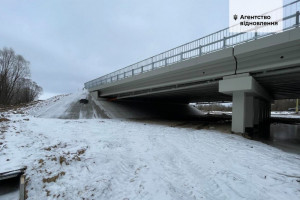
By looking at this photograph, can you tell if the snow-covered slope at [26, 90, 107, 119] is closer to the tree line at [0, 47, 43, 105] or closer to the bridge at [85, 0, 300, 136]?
the bridge at [85, 0, 300, 136]

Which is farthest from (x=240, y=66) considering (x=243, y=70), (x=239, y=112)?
(x=239, y=112)

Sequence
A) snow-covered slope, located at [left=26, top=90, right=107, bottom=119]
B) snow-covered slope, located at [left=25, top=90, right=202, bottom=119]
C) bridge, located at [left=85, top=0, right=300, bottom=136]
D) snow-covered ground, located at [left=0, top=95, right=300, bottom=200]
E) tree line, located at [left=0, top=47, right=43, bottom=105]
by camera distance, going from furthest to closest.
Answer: tree line, located at [left=0, top=47, right=43, bottom=105] → snow-covered slope, located at [left=25, top=90, right=202, bottom=119] → snow-covered slope, located at [left=26, top=90, right=107, bottom=119] → bridge, located at [left=85, top=0, right=300, bottom=136] → snow-covered ground, located at [left=0, top=95, right=300, bottom=200]

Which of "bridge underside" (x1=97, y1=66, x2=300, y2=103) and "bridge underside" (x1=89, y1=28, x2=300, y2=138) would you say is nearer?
"bridge underside" (x1=89, y1=28, x2=300, y2=138)

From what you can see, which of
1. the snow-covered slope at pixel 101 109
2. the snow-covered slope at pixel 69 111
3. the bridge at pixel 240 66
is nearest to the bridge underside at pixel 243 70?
the bridge at pixel 240 66

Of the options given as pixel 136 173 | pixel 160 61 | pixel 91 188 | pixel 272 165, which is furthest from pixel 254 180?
pixel 160 61

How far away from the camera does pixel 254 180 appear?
4234 millimetres

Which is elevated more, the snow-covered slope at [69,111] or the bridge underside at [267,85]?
the bridge underside at [267,85]

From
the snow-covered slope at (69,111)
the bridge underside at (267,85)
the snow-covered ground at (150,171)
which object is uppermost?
the bridge underside at (267,85)

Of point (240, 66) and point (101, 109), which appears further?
point (101, 109)

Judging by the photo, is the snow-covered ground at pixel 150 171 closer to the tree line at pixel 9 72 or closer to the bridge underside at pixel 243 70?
the bridge underside at pixel 243 70

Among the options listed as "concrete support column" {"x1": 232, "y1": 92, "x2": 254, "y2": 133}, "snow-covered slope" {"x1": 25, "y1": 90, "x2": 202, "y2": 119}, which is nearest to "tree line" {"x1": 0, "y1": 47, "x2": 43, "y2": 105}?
"snow-covered slope" {"x1": 25, "y1": 90, "x2": 202, "y2": 119}

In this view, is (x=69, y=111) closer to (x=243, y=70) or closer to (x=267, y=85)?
(x=243, y=70)

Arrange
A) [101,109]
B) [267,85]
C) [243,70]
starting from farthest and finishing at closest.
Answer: [101,109], [267,85], [243,70]

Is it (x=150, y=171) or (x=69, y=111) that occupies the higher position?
(x=69, y=111)
